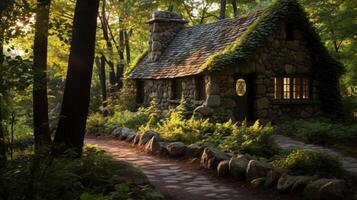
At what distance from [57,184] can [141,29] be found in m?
21.3

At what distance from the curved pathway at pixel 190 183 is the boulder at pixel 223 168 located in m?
0.14

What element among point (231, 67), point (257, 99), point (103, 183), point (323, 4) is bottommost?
point (103, 183)

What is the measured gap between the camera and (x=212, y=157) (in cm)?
1059

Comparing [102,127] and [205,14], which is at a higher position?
[205,14]

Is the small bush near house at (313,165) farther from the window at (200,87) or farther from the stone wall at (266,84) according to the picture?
the window at (200,87)

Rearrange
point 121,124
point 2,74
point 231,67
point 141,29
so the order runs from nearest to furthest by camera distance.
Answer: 1. point 2,74
2. point 231,67
3. point 121,124
4. point 141,29

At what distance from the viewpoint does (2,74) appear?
6.38m

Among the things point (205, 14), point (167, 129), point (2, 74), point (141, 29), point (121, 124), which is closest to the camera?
point (2, 74)

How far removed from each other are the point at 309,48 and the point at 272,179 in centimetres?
1224

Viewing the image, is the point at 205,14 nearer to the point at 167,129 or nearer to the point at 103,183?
the point at 167,129

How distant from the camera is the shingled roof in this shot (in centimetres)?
1944

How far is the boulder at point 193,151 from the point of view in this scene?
11.6 m

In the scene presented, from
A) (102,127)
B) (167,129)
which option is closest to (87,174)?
(167,129)

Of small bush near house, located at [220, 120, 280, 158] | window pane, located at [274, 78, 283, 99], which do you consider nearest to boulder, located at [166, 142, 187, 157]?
small bush near house, located at [220, 120, 280, 158]
